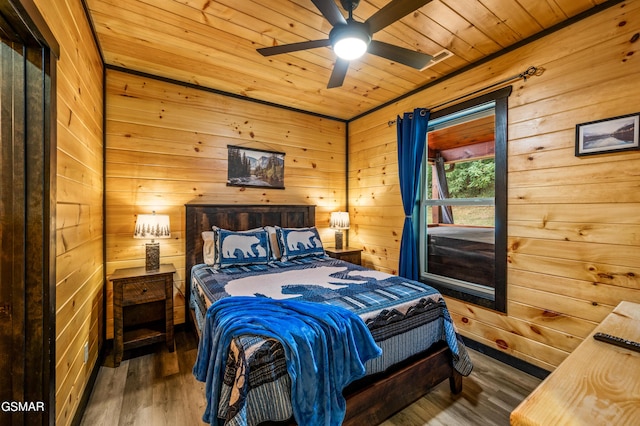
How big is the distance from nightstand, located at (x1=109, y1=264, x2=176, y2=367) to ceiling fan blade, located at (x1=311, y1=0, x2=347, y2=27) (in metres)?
2.32

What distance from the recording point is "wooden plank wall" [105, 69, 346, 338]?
8.82 feet

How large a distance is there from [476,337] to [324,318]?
74.6 inches

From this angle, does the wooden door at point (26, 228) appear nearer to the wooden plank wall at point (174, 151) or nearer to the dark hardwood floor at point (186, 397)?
the dark hardwood floor at point (186, 397)

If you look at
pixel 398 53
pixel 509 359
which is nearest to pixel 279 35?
pixel 398 53

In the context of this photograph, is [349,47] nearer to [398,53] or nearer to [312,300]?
[398,53]

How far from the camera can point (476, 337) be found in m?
2.58

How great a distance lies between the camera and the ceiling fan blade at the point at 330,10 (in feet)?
4.93

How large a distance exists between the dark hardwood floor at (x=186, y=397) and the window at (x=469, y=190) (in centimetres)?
57

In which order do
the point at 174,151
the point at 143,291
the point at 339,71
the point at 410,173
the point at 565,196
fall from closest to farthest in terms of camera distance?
the point at 565,196, the point at 339,71, the point at 143,291, the point at 174,151, the point at 410,173

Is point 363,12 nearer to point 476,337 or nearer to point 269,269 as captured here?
point 269,269

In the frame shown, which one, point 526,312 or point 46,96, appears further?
point 526,312

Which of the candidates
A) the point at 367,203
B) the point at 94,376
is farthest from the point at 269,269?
the point at 367,203

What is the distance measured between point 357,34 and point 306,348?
1757mm

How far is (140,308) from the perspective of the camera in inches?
107
